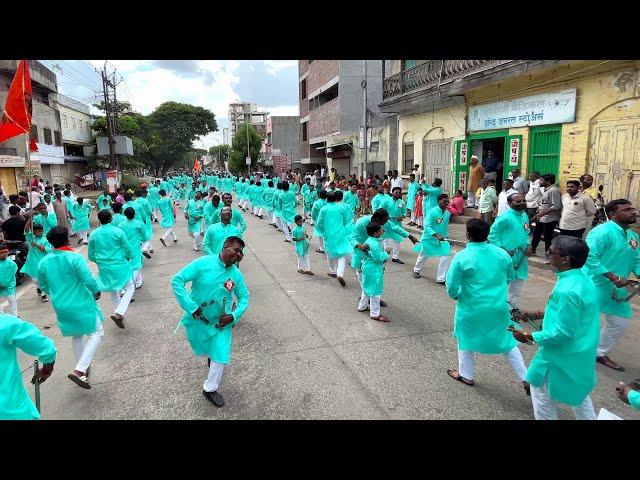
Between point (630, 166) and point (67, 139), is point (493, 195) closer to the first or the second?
point (630, 166)

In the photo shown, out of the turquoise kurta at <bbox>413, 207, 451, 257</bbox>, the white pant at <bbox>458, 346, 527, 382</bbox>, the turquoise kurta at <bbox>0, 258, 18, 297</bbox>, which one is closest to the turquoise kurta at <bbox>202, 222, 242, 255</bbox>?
the turquoise kurta at <bbox>0, 258, 18, 297</bbox>

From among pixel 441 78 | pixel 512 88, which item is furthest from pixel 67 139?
pixel 512 88

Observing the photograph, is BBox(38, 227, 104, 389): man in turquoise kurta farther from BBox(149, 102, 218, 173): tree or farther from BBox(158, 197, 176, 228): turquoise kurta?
BBox(149, 102, 218, 173): tree

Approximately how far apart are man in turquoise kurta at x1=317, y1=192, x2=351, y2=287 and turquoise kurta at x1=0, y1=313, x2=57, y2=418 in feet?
18.2

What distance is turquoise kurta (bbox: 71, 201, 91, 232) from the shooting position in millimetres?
13023

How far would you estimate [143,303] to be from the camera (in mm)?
7172

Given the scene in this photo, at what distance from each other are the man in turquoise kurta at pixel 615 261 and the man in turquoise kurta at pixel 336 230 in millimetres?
4202

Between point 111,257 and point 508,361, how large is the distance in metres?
5.34

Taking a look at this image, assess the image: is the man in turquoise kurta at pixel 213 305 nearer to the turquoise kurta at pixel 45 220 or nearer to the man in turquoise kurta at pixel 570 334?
the man in turquoise kurta at pixel 570 334

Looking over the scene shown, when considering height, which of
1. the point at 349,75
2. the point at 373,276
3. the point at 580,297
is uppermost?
the point at 349,75

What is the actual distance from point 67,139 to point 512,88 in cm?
3661

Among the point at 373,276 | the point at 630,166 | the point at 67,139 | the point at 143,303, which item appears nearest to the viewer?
the point at 373,276

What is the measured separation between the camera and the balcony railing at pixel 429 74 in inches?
493

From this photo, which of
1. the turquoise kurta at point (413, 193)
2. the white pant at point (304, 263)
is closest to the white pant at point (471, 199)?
the turquoise kurta at point (413, 193)
